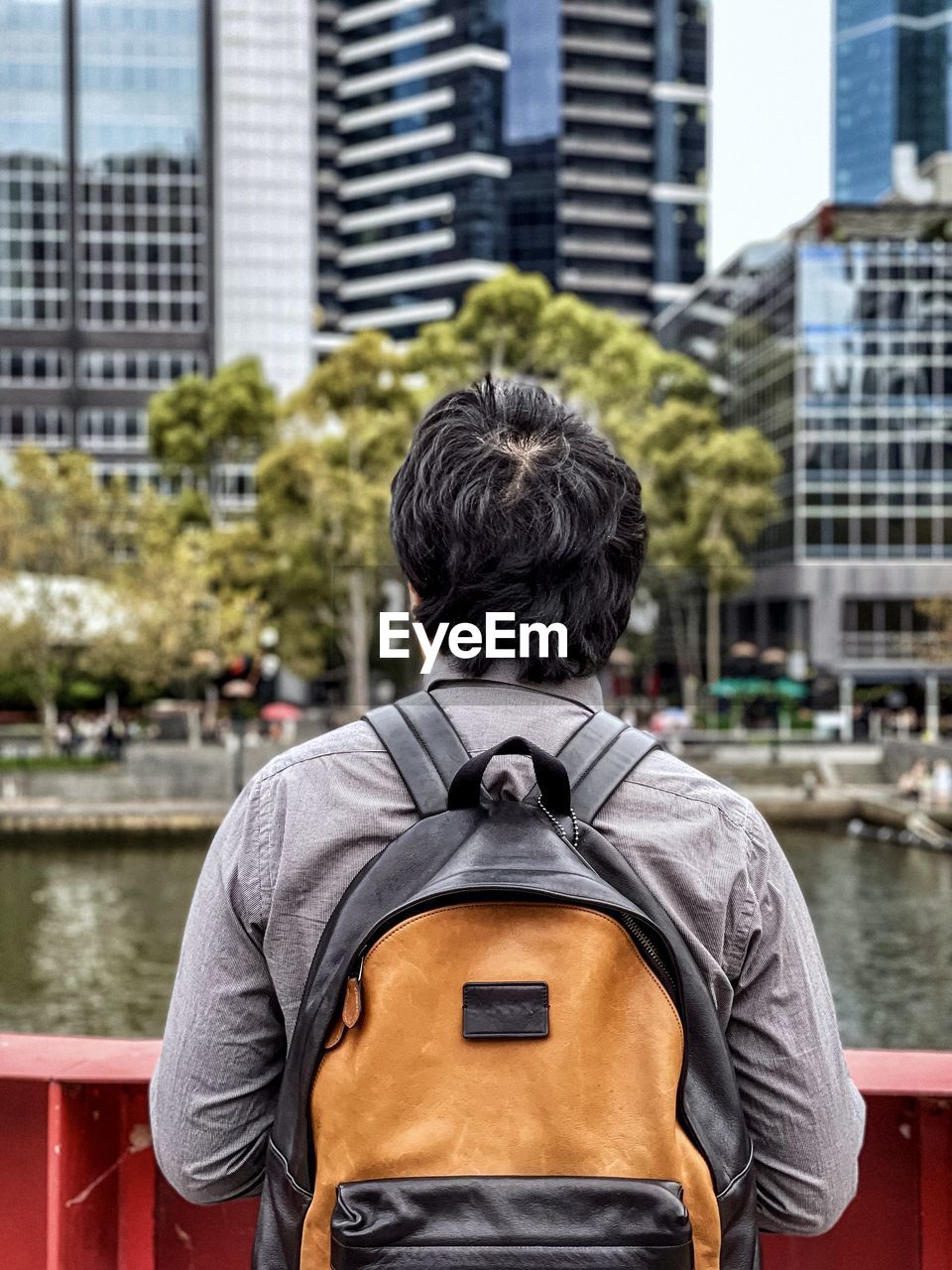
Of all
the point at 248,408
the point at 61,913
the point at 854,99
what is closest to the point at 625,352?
the point at 248,408

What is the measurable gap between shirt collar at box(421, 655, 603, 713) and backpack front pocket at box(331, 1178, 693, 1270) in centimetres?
47

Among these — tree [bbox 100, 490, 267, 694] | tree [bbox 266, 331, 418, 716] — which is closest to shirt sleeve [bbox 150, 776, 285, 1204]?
tree [bbox 266, 331, 418, 716]

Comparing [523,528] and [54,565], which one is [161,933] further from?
[523,528]

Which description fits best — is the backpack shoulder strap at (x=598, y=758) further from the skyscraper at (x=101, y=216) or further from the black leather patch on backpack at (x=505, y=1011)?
the skyscraper at (x=101, y=216)

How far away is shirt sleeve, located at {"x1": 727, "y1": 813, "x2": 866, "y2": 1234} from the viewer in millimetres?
1459

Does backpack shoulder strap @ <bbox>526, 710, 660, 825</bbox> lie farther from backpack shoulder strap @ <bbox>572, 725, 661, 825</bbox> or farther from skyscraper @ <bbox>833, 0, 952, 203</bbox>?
skyscraper @ <bbox>833, 0, 952, 203</bbox>

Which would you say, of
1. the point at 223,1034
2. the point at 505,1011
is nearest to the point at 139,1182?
the point at 223,1034

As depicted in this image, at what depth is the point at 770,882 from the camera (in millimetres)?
1458

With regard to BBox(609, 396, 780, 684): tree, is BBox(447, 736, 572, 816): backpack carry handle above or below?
below

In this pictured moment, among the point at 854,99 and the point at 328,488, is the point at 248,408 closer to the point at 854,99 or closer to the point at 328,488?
the point at 328,488

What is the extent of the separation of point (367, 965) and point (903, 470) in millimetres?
44479

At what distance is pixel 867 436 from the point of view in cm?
4366

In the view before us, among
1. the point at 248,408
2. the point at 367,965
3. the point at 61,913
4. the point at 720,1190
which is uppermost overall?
the point at 248,408

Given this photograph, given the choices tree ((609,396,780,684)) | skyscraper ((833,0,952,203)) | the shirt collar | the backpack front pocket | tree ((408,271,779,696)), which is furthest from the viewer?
skyscraper ((833,0,952,203))
